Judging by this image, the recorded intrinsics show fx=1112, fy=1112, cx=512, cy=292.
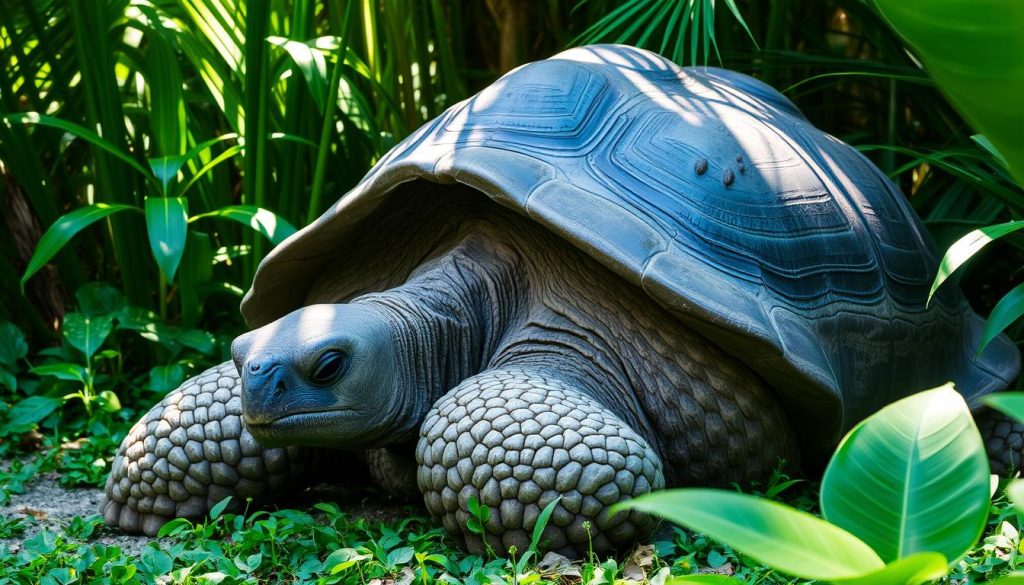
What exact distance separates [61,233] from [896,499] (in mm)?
2693

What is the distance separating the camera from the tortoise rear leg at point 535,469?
209cm

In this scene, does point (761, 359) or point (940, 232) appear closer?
point (761, 359)

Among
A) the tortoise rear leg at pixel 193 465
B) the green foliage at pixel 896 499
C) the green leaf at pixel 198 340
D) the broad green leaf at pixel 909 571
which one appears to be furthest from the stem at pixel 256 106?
the broad green leaf at pixel 909 571

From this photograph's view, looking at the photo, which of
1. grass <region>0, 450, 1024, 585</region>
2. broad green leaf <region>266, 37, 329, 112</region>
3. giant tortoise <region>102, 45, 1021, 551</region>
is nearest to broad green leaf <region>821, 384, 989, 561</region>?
grass <region>0, 450, 1024, 585</region>

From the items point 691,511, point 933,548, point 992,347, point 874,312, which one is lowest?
point 992,347

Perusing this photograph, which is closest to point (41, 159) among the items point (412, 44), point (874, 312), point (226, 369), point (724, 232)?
point (412, 44)

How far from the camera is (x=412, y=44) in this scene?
4.65m

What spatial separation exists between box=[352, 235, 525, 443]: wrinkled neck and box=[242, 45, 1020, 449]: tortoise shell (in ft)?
0.66

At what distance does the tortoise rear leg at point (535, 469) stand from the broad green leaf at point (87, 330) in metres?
1.64

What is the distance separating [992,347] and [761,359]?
1149 mm

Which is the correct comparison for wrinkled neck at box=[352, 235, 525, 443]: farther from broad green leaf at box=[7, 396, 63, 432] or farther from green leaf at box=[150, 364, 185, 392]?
broad green leaf at box=[7, 396, 63, 432]

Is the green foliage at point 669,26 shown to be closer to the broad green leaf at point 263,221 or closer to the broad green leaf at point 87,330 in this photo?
the broad green leaf at point 263,221

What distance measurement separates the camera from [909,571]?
3.64 feet

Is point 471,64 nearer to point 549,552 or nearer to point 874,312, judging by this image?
point 874,312
